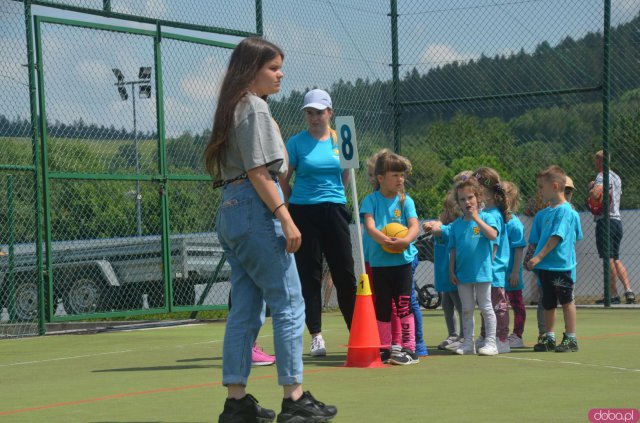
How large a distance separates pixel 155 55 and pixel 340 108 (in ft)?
8.79

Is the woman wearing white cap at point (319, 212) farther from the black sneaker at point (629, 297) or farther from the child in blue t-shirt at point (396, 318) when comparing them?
the black sneaker at point (629, 297)

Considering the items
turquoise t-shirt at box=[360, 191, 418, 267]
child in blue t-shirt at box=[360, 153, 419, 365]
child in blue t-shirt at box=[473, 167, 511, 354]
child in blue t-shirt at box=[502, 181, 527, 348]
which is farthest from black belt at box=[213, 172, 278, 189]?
child in blue t-shirt at box=[502, 181, 527, 348]

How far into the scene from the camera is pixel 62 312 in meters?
12.5

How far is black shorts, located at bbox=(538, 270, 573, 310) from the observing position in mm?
8836

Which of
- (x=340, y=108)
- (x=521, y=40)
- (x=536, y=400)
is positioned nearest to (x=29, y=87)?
(x=340, y=108)

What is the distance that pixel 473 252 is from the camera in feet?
28.4

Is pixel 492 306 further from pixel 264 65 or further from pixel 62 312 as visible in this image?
pixel 62 312

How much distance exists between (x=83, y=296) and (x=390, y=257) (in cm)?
553

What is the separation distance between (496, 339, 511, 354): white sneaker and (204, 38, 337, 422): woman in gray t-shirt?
3525mm

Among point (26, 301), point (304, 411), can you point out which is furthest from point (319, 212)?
point (26, 301)

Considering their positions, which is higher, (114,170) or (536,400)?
(114,170)

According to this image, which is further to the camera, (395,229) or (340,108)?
(340,108)

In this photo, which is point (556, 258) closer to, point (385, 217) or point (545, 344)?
point (545, 344)

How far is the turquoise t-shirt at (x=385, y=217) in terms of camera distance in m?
8.26
